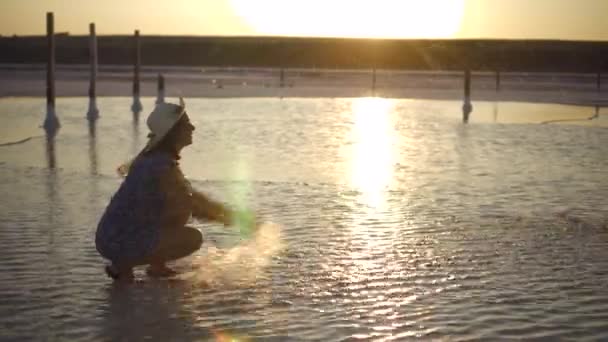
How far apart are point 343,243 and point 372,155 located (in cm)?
729

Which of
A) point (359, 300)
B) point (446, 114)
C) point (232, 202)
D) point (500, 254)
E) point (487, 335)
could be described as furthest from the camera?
point (446, 114)

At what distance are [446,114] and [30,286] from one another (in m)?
21.1

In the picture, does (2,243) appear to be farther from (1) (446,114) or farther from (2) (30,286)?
(1) (446,114)

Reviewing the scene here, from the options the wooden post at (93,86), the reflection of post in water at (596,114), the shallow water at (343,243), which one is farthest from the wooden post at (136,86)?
the reflection of post in water at (596,114)

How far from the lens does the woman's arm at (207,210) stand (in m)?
6.96

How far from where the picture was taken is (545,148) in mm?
16828

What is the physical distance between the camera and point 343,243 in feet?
27.4

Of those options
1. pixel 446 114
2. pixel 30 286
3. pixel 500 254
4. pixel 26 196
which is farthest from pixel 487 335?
pixel 446 114

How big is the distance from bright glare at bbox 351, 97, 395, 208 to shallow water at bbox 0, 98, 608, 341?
0.06 metres

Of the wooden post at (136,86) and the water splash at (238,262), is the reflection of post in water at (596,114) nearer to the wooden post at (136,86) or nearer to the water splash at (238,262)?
the wooden post at (136,86)

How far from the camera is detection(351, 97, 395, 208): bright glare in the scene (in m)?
11.6

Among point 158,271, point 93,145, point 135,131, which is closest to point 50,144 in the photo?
point 93,145

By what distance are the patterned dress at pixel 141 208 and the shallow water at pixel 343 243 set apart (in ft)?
0.99

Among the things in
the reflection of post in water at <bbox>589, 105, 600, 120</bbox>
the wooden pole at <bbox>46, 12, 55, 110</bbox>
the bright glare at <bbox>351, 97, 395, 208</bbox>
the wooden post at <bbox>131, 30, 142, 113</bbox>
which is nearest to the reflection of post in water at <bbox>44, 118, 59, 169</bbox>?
the wooden pole at <bbox>46, 12, 55, 110</bbox>
